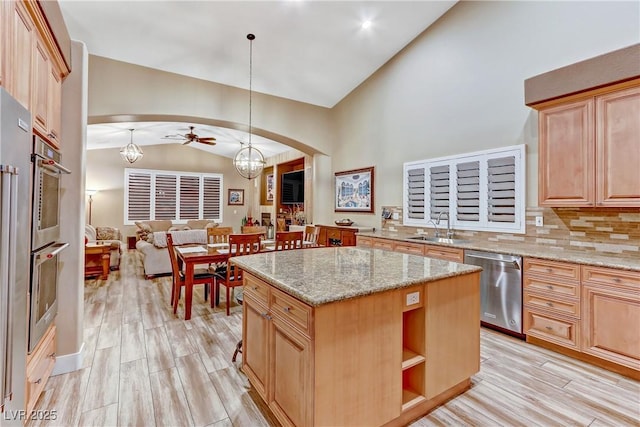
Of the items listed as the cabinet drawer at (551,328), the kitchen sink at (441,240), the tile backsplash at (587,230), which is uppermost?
the tile backsplash at (587,230)

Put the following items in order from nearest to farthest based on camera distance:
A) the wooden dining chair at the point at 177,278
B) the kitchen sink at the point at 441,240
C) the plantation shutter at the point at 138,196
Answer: the wooden dining chair at the point at 177,278
the kitchen sink at the point at 441,240
the plantation shutter at the point at 138,196

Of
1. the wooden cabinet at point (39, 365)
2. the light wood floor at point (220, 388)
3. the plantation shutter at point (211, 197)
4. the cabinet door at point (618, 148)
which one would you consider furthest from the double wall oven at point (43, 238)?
the plantation shutter at point (211, 197)

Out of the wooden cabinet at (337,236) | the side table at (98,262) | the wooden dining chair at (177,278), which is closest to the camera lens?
the wooden dining chair at (177,278)

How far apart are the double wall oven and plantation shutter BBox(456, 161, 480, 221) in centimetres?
412

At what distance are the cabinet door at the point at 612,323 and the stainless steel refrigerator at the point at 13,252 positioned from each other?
3793 mm

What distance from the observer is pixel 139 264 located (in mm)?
6664

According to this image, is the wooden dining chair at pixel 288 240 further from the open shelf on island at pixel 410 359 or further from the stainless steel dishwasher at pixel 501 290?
the open shelf on island at pixel 410 359

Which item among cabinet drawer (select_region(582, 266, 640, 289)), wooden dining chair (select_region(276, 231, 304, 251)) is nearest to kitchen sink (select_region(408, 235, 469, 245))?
cabinet drawer (select_region(582, 266, 640, 289))

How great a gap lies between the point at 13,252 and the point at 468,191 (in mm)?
4192

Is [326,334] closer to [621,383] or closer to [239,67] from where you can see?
[621,383]

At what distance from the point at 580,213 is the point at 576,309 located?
0.99 metres

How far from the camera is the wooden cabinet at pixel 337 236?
5.17 meters

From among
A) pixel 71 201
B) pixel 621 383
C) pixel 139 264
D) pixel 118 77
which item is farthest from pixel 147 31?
pixel 621 383

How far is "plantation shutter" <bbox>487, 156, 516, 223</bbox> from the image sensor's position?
11.1 feet
